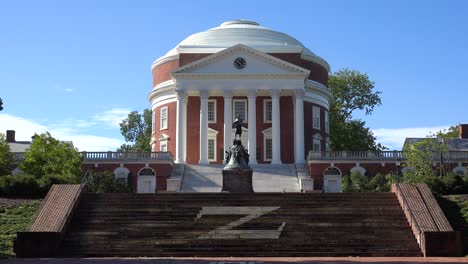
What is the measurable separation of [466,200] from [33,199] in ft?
Answer: 70.9

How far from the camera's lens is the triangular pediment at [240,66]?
66.2 metres

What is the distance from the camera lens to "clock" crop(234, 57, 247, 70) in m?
66.6

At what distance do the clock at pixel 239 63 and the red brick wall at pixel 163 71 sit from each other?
968 centimetres

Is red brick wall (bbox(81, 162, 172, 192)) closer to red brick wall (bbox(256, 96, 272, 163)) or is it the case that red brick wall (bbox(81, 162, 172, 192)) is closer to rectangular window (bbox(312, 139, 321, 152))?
red brick wall (bbox(256, 96, 272, 163))

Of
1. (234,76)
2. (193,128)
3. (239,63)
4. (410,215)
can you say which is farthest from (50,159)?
(410,215)

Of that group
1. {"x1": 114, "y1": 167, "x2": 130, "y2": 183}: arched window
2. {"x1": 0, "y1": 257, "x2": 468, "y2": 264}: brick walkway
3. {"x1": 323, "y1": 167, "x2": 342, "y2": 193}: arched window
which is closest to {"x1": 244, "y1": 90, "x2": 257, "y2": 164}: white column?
{"x1": 323, "y1": 167, "x2": 342, "y2": 193}: arched window

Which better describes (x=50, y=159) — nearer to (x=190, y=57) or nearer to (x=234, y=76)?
(x=234, y=76)

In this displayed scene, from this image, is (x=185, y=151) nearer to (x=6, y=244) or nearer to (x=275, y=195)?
(x=275, y=195)

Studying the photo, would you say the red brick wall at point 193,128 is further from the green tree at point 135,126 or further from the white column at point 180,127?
the green tree at point 135,126

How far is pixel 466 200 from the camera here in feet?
124

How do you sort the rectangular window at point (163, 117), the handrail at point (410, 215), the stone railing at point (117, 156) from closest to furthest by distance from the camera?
the handrail at point (410, 215) → the stone railing at point (117, 156) → the rectangular window at point (163, 117)

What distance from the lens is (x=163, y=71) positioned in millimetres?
76438

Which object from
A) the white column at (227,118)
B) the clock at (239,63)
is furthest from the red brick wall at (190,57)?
the white column at (227,118)

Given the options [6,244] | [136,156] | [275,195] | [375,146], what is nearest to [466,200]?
[275,195]
